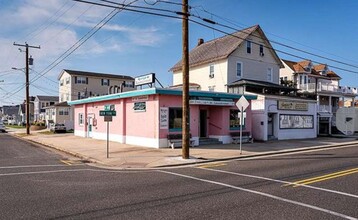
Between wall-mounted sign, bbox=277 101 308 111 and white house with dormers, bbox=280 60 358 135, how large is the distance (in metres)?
7.57

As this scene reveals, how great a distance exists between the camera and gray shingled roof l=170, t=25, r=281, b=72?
35438mm

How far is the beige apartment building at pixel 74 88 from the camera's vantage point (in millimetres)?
59281

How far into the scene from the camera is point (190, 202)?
25.2 ft

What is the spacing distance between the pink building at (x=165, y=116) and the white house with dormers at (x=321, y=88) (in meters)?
18.1

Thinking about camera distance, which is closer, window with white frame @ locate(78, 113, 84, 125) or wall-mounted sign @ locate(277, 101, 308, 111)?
wall-mounted sign @ locate(277, 101, 308, 111)

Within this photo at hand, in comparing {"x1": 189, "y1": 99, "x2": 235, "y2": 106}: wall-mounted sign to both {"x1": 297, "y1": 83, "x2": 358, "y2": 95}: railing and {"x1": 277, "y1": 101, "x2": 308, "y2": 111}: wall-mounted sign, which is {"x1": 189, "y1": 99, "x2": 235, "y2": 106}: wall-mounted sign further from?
{"x1": 297, "y1": 83, "x2": 358, "y2": 95}: railing

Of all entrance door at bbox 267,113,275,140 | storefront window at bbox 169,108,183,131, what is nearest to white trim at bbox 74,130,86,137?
storefront window at bbox 169,108,183,131

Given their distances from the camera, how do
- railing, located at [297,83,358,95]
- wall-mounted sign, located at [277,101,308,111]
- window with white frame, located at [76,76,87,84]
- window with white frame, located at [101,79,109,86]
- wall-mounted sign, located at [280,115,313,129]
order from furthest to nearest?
window with white frame, located at [101,79,109,86]
window with white frame, located at [76,76,87,84]
railing, located at [297,83,358,95]
wall-mounted sign, located at [280,115,313,129]
wall-mounted sign, located at [277,101,308,111]

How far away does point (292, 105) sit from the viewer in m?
30.7

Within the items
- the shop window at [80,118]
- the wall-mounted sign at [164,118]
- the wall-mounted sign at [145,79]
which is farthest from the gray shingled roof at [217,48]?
the wall-mounted sign at [164,118]

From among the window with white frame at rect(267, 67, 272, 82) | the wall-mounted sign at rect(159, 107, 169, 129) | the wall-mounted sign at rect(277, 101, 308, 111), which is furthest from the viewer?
the window with white frame at rect(267, 67, 272, 82)

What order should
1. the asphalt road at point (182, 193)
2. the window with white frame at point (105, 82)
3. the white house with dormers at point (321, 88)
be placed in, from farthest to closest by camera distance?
the window with white frame at point (105, 82) < the white house with dormers at point (321, 88) < the asphalt road at point (182, 193)

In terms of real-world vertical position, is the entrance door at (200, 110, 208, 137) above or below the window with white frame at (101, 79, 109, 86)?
below

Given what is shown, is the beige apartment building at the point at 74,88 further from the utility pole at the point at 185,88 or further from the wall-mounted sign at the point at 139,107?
the utility pole at the point at 185,88
